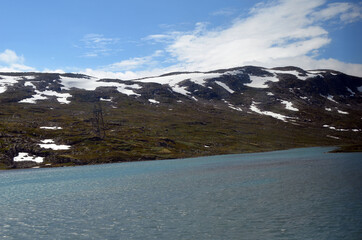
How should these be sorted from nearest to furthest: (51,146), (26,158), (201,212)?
(201,212), (26,158), (51,146)

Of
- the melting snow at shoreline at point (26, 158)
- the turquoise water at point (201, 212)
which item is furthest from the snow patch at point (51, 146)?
the turquoise water at point (201, 212)

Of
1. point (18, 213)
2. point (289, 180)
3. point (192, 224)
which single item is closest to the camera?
point (192, 224)

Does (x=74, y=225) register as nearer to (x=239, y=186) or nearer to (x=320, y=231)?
(x=320, y=231)

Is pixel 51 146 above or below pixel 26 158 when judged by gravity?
above

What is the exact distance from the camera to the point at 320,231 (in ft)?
86.9

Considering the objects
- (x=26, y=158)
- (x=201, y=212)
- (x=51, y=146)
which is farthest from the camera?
(x=51, y=146)

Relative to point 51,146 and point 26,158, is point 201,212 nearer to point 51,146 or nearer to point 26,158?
point 26,158

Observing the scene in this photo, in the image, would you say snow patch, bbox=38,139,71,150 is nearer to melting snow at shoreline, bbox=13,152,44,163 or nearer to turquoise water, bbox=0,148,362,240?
melting snow at shoreline, bbox=13,152,44,163

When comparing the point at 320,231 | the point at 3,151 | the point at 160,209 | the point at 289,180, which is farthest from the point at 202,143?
the point at 320,231

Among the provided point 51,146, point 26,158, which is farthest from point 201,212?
point 51,146

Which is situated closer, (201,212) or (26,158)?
(201,212)

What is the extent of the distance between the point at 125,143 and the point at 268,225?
5854 inches

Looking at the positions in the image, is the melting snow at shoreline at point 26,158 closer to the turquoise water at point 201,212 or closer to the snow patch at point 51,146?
the snow patch at point 51,146

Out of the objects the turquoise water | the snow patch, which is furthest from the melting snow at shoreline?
the turquoise water
